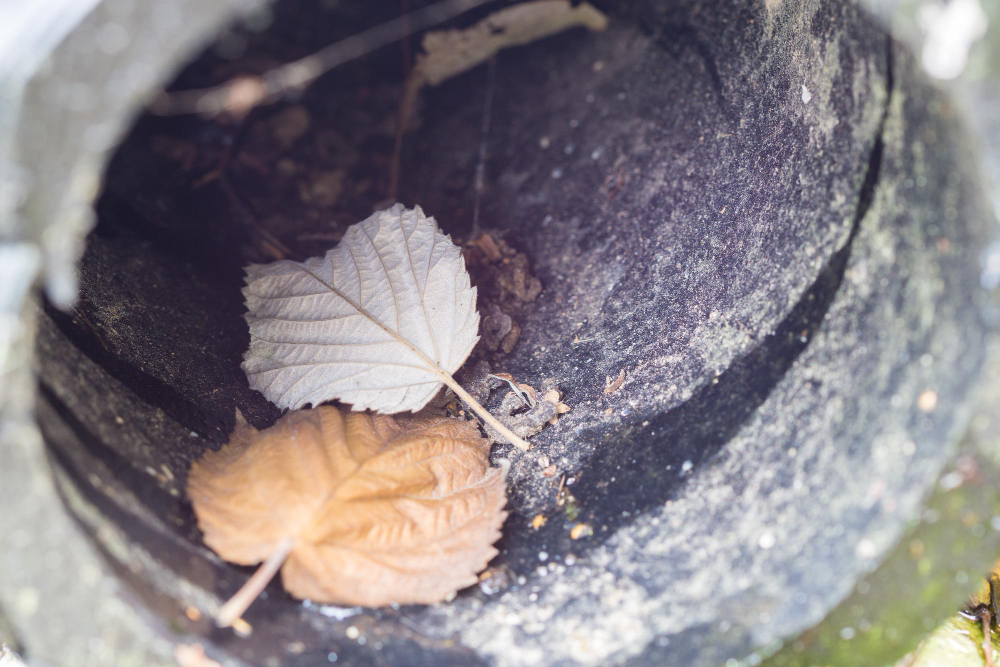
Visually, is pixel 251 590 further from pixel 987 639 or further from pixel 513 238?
pixel 987 639

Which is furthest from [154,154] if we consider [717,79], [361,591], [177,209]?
[717,79]

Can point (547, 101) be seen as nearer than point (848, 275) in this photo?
No

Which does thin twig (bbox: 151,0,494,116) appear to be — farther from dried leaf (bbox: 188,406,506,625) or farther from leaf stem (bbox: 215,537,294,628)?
leaf stem (bbox: 215,537,294,628)

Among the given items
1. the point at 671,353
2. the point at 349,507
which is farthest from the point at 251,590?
the point at 671,353

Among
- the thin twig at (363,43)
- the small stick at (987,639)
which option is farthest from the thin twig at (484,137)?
the small stick at (987,639)

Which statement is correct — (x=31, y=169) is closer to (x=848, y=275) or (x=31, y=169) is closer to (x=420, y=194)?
(x=848, y=275)

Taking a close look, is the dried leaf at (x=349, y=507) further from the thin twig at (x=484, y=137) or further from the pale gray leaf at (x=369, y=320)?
the thin twig at (x=484, y=137)
